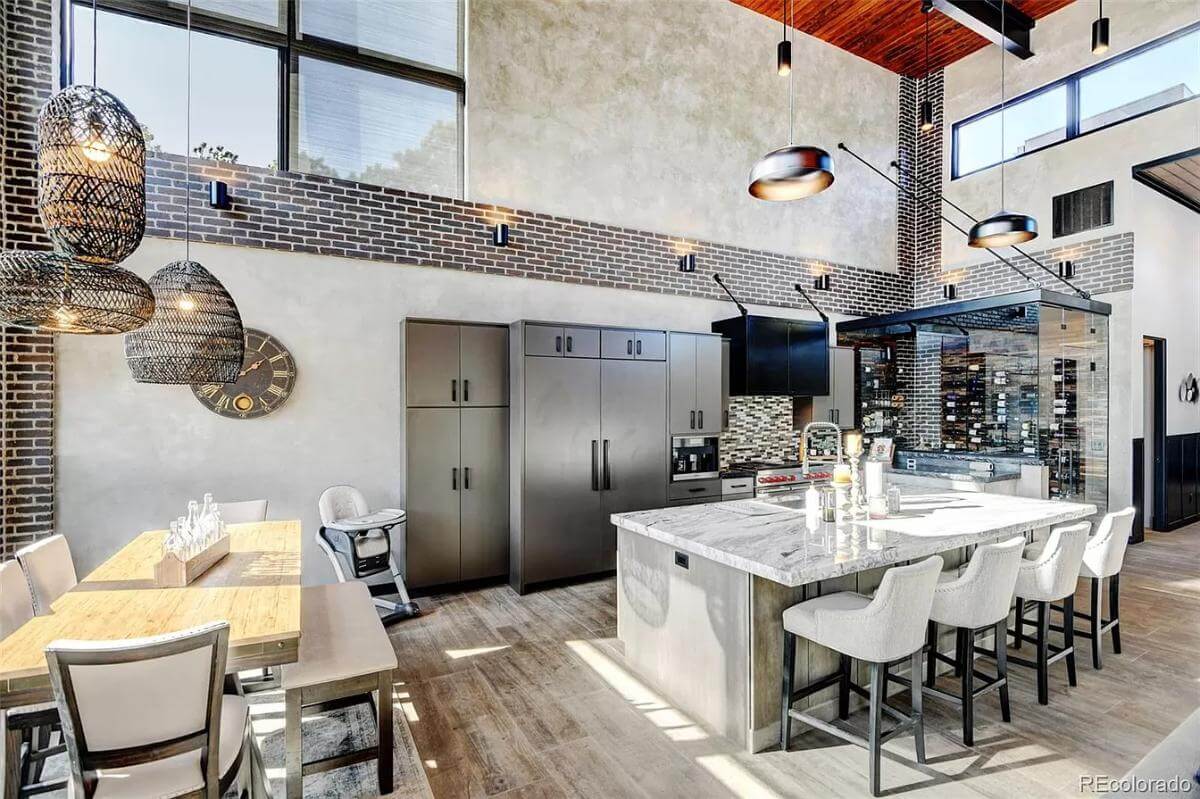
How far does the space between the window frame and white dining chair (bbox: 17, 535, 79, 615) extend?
32.4ft

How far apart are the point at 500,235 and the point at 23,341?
345 centimetres

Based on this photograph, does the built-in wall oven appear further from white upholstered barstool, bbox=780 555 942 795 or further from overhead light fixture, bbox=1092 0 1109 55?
overhead light fixture, bbox=1092 0 1109 55

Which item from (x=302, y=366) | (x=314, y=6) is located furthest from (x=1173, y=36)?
(x=302, y=366)

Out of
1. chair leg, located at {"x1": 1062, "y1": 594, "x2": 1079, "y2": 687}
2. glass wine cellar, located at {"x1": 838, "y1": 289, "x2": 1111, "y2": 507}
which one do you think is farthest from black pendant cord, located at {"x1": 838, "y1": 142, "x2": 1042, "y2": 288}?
chair leg, located at {"x1": 1062, "y1": 594, "x2": 1079, "y2": 687}

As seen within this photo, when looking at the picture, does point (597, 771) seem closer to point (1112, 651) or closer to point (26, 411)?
point (1112, 651)

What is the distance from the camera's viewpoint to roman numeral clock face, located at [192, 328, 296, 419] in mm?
4340

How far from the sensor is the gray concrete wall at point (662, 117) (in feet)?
17.9

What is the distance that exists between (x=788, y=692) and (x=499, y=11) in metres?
5.92

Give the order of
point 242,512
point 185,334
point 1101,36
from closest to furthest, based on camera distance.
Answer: point 185,334
point 242,512
point 1101,36

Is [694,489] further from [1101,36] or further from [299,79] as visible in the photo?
[299,79]

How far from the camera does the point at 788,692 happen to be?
2621 mm

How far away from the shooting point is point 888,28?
23.7ft

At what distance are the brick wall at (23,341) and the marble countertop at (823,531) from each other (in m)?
3.88

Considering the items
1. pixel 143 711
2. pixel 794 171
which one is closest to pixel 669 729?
pixel 143 711
